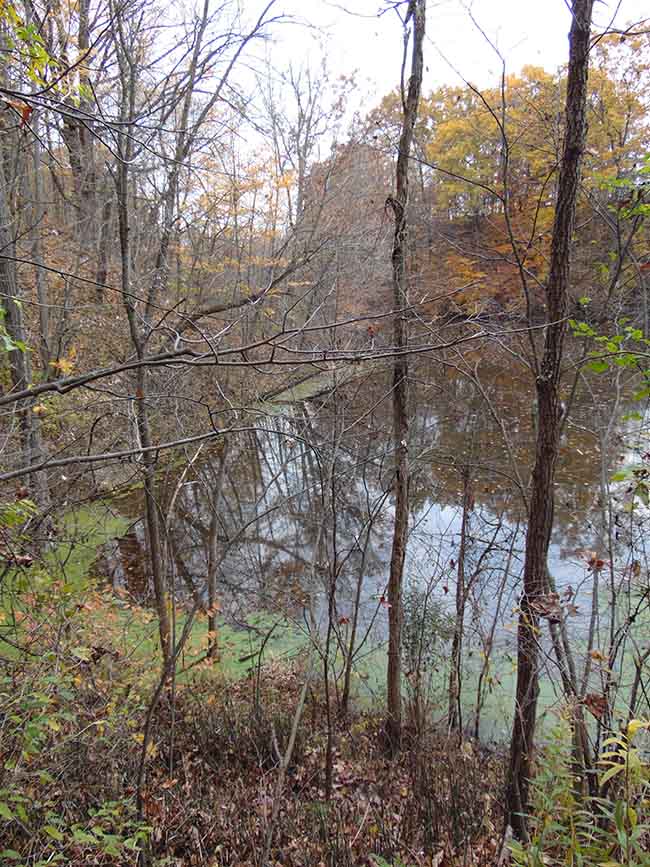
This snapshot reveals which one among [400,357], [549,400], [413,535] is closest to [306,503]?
[413,535]

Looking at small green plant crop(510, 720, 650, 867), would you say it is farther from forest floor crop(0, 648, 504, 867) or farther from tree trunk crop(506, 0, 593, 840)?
forest floor crop(0, 648, 504, 867)

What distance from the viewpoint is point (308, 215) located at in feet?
35.2

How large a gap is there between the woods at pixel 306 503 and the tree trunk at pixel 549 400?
0.02 metres

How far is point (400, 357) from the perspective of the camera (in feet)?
14.8

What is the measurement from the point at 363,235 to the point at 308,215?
1.26m

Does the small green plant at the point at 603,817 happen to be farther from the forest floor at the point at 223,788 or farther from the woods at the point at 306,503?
the forest floor at the point at 223,788

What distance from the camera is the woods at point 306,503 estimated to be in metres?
2.71

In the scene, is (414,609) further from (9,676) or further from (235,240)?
(235,240)

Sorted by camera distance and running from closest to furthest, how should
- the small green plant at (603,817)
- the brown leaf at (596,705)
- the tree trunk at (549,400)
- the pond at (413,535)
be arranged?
Result: the small green plant at (603,817), the brown leaf at (596,705), the tree trunk at (549,400), the pond at (413,535)

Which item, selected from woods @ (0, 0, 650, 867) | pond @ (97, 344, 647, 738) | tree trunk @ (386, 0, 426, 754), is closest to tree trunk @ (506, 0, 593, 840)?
woods @ (0, 0, 650, 867)

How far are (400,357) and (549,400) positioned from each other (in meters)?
1.69

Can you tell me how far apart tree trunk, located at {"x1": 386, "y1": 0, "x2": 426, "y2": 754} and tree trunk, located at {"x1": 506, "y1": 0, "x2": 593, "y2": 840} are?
4.11 feet

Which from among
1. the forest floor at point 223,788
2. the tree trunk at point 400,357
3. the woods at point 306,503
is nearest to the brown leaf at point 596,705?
the woods at point 306,503

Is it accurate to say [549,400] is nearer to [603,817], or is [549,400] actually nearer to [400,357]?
[400,357]
